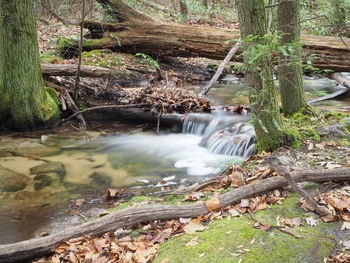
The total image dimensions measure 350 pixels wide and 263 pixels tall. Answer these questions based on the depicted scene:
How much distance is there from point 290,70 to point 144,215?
13.9ft

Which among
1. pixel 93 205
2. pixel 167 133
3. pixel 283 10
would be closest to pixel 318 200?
pixel 93 205

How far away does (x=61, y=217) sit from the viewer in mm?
4797

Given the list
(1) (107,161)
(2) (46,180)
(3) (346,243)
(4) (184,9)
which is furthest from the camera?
(4) (184,9)

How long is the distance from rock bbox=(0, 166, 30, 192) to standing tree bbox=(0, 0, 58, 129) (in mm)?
2344

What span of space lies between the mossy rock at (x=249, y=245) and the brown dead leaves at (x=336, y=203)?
0.14 meters

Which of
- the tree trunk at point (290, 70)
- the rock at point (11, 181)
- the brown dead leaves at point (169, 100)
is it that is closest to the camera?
the rock at point (11, 181)

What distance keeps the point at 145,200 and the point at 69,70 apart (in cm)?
616

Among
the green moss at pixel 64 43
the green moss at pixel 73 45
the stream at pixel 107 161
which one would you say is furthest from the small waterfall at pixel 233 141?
the green moss at pixel 64 43

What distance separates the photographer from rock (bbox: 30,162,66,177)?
6.42m

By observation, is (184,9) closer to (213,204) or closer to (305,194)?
(213,204)

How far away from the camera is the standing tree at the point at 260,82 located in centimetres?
471

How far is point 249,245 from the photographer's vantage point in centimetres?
297

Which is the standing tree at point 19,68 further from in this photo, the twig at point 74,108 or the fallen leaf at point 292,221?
the fallen leaf at point 292,221

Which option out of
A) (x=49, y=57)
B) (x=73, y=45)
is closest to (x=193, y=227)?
(x=49, y=57)
